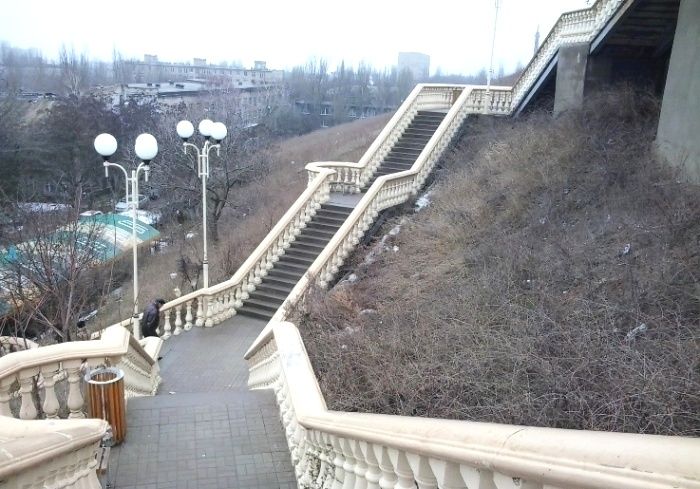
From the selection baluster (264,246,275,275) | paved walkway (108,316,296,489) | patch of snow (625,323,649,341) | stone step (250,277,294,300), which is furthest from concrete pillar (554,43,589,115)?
paved walkway (108,316,296,489)

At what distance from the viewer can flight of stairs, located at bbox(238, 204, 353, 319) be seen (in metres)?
13.0

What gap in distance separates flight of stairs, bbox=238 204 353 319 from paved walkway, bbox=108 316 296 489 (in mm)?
6030

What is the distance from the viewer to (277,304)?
12.9 m

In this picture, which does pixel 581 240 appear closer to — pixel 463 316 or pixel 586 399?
pixel 463 316

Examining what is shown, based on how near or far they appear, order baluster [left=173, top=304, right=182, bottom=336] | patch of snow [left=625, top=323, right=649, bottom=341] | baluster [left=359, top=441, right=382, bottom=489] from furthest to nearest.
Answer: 1. baluster [left=173, top=304, right=182, bottom=336]
2. patch of snow [left=625, top=323, right=649, bottom=341]
3. baluster [left=359, top=441, right=382, bottom=489]

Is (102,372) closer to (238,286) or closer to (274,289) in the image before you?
(238,286)

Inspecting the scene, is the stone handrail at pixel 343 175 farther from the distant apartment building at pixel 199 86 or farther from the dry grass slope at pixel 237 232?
the distant apartment building at pixel 199 86

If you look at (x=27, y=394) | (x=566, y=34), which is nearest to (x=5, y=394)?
(x=27, y=394)

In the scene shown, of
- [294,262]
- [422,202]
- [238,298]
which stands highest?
[422,202]

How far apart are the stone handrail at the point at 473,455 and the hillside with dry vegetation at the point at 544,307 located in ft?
3.98

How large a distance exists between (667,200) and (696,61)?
3.23 m

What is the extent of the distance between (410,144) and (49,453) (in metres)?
16.3

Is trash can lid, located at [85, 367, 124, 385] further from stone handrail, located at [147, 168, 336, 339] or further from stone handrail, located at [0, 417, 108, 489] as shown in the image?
stone handrail, located at [147, 168, 336, 339]

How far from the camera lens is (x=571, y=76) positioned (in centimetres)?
1634
